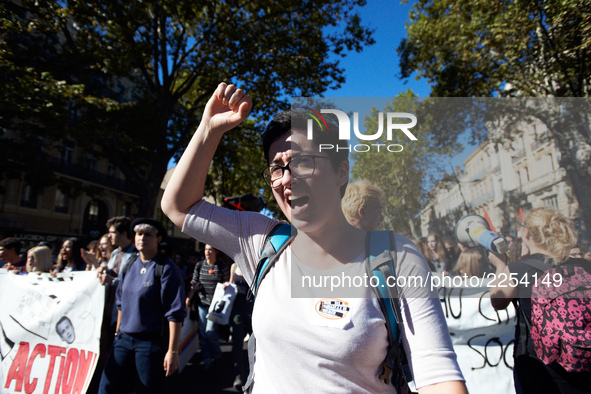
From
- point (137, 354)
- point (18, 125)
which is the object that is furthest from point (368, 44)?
point (137, 354)

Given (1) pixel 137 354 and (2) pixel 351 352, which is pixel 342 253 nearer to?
(2) pixel 351 352

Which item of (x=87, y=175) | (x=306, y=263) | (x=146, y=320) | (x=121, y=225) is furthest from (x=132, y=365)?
(x=87, y=175)

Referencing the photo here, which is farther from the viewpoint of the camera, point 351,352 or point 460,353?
point 460,353

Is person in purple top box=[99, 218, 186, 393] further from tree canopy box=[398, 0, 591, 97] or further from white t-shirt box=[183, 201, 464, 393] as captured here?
tree canopy box=[398, 0, 591, 97]

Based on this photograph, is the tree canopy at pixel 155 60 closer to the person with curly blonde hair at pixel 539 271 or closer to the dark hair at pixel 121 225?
the dark hair at pixel 121 225

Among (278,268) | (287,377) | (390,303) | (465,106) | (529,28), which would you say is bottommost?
(287,377)

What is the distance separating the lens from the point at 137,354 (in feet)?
9.93

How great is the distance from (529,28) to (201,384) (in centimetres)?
816

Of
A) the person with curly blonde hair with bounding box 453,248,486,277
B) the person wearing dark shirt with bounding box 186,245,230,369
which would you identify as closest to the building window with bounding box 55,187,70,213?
the person wearing dark shirt with bounding box 186,245,230,369

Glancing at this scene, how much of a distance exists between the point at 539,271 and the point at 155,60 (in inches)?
447

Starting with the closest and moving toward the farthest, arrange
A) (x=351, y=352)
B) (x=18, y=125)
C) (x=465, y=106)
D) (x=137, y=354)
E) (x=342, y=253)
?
(x=351, y=352)
(x=342, y=253)
(x=465, y=106)
(x=137, y=354)
(x=18, y=125)

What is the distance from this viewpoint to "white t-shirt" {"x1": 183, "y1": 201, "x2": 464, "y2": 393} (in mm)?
1066

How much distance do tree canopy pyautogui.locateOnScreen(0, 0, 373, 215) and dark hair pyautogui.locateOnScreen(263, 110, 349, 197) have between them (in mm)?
8453

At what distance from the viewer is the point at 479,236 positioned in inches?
70.1
